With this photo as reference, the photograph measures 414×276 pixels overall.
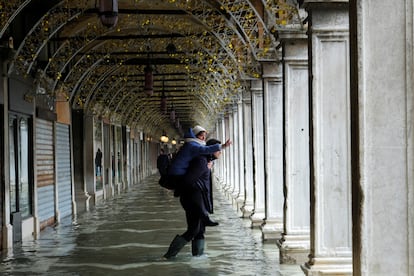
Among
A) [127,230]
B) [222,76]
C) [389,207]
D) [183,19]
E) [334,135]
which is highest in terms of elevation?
[183,19]

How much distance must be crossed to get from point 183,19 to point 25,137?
5.35 metres

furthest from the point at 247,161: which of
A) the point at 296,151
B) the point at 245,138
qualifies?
the point at 296,151

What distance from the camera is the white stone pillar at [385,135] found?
4.80 meters

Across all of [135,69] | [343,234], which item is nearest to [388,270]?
[343,234]

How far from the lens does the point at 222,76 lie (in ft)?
65.1

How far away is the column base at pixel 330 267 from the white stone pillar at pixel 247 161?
27.4 feet

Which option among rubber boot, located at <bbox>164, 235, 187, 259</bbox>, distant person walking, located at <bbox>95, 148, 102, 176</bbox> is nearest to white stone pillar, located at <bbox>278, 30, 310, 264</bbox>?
rubber boot, located at <bbox>164, 235, 187, 259</bbox>

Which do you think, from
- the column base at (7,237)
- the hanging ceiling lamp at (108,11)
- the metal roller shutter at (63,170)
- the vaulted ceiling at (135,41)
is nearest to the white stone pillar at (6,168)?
the column base at (7,237)

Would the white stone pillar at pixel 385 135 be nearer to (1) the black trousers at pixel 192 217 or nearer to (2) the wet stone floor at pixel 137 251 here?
(2) the wet stone floor at pixel 137 251

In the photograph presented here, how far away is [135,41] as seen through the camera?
1900cm

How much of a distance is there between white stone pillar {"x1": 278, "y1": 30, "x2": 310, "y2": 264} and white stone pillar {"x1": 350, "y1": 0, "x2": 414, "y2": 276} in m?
4.64

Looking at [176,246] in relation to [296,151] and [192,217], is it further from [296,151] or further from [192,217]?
[296,151]

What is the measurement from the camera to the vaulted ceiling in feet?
38.8

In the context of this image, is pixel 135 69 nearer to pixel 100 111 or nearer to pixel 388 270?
pixel 100 111
